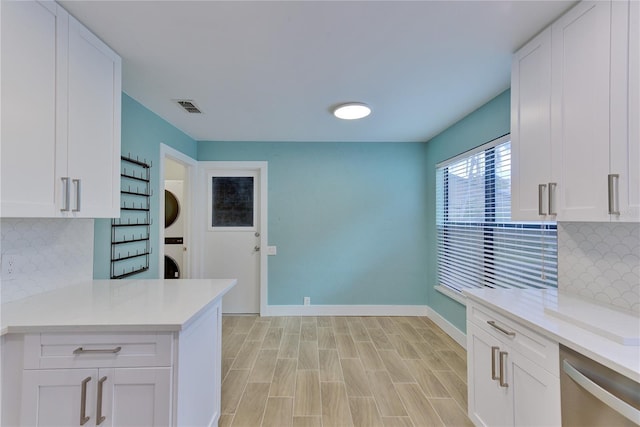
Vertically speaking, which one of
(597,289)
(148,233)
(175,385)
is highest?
(148,233)

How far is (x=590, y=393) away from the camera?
99 cm

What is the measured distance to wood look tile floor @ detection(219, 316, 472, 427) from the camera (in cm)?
191

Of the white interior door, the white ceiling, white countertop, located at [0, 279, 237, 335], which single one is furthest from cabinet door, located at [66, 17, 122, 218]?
the white interior door

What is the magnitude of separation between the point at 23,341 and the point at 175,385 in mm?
649

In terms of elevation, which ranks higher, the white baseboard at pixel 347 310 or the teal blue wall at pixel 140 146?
the teal blue wall at pixel 140 146

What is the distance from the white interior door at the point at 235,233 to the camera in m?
3.86

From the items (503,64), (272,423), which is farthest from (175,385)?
(503,64)

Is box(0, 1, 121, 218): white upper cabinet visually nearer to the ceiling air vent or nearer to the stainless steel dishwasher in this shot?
the ceiling air vent

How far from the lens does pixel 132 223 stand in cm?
240

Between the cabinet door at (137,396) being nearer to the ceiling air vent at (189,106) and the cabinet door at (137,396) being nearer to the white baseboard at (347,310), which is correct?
the ceiling air vent at (189,106)

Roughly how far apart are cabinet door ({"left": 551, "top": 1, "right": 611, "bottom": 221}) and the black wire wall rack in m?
2.92

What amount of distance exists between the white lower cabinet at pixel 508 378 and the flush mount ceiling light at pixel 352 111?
1.82 metres

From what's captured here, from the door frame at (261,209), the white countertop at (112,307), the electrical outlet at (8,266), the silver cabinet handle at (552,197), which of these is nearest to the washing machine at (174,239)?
the door frame at (261,209)

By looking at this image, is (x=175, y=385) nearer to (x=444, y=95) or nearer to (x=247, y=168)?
(x=444, y=95)
